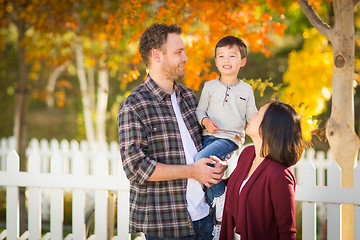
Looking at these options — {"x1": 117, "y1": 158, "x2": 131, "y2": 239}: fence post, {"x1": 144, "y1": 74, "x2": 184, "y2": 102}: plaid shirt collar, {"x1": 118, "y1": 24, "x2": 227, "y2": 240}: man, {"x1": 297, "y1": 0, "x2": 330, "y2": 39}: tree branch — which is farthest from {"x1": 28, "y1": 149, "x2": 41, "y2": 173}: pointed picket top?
{"x1": 297, "y1": 0, "x2": 330, "y2": 39}: tree branch

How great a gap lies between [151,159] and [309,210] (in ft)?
5.40

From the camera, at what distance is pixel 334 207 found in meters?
3.40

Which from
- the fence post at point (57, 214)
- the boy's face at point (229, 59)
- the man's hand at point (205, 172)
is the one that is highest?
the boy's face at point (229, 59)

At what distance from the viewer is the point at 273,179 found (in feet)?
7.36

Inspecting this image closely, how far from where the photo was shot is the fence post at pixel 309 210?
3.47 metres

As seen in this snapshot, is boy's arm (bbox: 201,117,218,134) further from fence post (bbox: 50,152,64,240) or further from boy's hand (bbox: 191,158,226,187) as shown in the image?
fence post (bbox: 50,152,64,240)

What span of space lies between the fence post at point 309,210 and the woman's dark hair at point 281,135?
1214mm

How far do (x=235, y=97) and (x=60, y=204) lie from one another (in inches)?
82.4

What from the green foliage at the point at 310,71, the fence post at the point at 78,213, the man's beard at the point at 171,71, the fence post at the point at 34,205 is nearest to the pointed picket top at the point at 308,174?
the man's beard at the point at 171,71

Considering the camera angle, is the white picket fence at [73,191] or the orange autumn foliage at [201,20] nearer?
the white picket fence at [73,191]

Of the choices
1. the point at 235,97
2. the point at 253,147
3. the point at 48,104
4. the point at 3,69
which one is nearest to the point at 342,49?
the point at 235,97

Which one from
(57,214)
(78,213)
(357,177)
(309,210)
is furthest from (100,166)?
(357,177)

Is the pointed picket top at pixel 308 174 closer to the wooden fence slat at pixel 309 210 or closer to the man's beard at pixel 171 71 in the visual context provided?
the wooden fence slat at pixel 309 210

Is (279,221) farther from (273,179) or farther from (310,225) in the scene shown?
(310,225)
